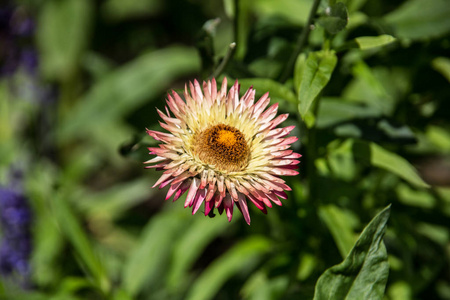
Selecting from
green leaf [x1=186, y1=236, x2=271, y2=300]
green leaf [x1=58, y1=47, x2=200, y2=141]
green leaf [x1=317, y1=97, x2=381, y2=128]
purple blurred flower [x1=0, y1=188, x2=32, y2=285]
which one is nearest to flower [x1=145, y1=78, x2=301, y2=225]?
green leaf [x1=317, y1=97, x2=381, y2=128]

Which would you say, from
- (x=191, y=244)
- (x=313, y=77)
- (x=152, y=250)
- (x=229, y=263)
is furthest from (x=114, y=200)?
(x=313, y=77)

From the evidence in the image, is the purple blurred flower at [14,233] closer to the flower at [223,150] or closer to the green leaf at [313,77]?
the flower at [223,150]

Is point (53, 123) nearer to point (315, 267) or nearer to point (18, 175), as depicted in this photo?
point (18, 175)

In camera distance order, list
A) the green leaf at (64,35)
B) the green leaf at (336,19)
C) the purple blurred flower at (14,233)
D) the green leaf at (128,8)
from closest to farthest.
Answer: the green leaf at (336,19) → the purple blurred flower at (14,233) → the green leaf at (64,35) → the green leaf at (128,8)

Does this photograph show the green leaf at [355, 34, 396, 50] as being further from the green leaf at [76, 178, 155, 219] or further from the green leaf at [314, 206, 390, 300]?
the green leaf at [76, 178, 155, 219]

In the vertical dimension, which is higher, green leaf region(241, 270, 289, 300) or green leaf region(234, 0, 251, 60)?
green leaf region(234, 0, 251, 60)

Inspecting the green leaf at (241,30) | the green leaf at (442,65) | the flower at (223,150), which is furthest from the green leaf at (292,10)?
the flower at (223,150)

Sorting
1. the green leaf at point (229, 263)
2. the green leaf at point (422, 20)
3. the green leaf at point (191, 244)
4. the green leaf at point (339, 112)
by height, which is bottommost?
the green leaf at point (229, 263)
